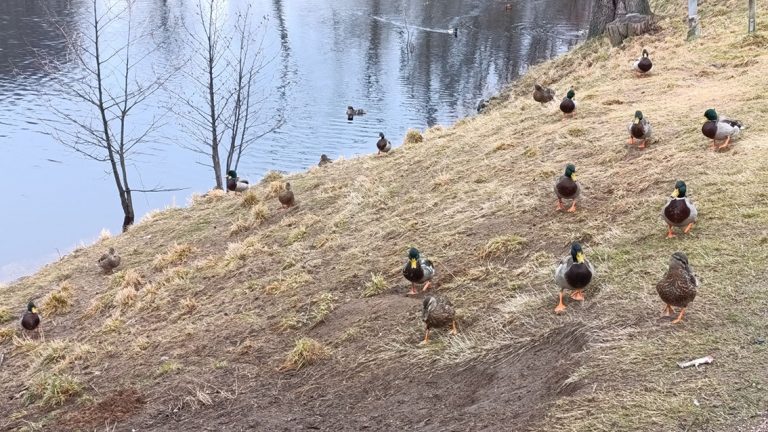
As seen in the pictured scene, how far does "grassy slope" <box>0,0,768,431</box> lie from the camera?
500cm

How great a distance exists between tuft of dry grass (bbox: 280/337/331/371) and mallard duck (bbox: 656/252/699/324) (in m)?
3.20

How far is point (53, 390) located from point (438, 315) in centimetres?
444

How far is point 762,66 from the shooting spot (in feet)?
41.7

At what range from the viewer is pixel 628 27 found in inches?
731

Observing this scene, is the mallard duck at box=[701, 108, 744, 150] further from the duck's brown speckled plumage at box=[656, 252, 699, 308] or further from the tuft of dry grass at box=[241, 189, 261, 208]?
the tuft of dry grass at box=[241, 189, 261, 208]

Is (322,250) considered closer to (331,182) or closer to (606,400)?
(331,182)

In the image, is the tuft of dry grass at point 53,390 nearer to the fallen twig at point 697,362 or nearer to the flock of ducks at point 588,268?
the flock of ducks at point 588,268

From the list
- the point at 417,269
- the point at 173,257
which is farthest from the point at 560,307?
the point at 173,257

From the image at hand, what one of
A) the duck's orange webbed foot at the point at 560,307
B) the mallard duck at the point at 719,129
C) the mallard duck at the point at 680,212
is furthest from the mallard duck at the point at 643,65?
the duck's orange webbed foot at the point at 560,307

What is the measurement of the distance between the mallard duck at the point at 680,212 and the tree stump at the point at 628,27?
13.1 meters

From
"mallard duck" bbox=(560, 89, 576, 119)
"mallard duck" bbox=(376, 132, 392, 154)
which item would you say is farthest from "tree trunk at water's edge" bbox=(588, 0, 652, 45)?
"mallard duck" bbox=(376, 132, 392, 154)

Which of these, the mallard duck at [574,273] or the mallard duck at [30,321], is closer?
the mallard duck at [574,273]

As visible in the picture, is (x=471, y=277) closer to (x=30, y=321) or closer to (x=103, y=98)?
(x=30, y=321)

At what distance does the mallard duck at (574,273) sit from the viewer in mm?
5926
